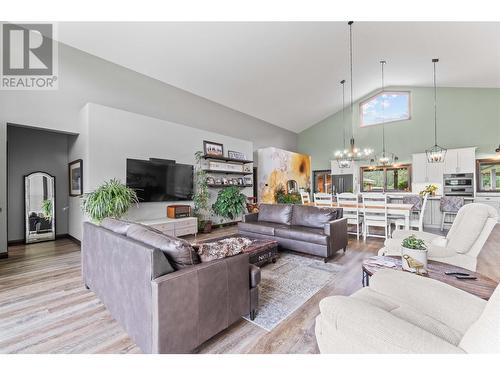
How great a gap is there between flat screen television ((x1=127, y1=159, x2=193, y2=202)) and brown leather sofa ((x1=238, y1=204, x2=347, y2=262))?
6.47 feet

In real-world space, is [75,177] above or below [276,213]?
above

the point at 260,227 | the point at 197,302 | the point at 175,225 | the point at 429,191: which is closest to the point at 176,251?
the point at 197,302

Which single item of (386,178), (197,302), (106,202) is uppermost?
(386,178)

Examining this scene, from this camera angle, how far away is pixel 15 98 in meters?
3.65

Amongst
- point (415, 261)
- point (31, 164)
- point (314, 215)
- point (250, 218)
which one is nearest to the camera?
point (415, 261)

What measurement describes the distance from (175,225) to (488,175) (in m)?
8.88

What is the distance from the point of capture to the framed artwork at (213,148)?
19.5 feet

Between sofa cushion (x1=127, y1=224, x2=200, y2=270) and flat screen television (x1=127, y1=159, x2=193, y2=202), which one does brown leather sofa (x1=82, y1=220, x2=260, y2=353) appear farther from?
flat screen television (x1=127, y1=159, x2=193, y2=202)

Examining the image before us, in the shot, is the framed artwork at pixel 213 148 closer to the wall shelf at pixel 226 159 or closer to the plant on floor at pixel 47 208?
the wall shelf at pixel 226 159

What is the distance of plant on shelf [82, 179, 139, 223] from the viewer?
3672 millimetres

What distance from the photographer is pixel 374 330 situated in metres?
0.95

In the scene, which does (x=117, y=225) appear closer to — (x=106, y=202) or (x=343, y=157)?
(x=106, y=202)
